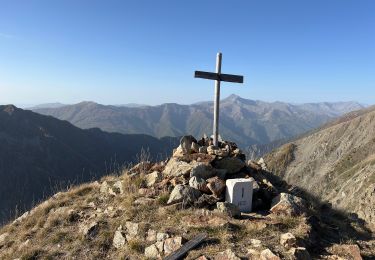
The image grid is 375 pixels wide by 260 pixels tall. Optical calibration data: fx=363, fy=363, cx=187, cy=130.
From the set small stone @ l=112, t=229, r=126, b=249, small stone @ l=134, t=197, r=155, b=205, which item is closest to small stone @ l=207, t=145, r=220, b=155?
small stone @ l=134, t=197, r=155, b=205

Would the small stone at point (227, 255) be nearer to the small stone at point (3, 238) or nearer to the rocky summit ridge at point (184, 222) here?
the rocky summit ridge at point (184, 222)

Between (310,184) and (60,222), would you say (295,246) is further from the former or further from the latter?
(310,184)

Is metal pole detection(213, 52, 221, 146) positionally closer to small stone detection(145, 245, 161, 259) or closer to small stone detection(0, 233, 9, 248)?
small stone detection(145, 245, 161, 259)

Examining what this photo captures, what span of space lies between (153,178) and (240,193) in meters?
3.30

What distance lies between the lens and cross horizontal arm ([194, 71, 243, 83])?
14.1m

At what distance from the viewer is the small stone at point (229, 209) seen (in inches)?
413

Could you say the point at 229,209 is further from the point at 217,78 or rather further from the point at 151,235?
the point at 217,78

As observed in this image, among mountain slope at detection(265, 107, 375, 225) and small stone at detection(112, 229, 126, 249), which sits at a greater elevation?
small stone at detection(112, 229, 126, 249)

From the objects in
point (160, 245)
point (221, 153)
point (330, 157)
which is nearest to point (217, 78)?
point (221, 153)

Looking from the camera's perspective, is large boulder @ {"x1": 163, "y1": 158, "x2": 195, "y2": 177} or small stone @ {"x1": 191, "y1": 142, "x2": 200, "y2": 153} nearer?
large boulder @ {"x1": 163, "y1": 158, "x2": 195, "y2": 177}

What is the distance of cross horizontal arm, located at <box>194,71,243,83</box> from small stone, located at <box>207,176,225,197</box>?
14.4 feet

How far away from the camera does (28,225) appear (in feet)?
41.0

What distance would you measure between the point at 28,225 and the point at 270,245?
8.35 metres

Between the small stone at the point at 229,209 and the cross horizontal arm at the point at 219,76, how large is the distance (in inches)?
214
